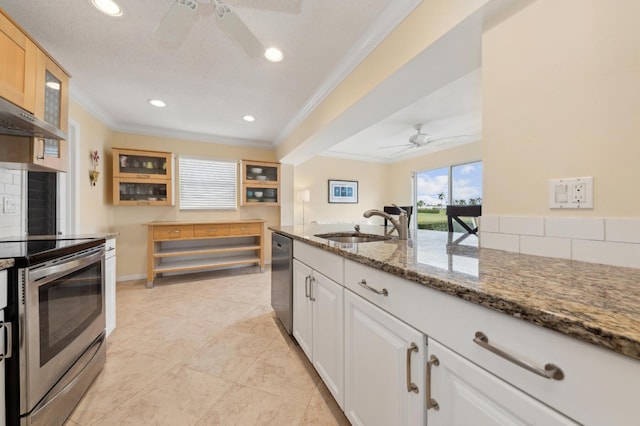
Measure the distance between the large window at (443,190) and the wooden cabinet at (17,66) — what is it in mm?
5628

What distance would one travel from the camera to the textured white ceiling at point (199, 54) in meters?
1.57

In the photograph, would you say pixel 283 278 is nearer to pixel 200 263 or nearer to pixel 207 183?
pixel 200 263

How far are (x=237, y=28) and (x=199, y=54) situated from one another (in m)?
0.78

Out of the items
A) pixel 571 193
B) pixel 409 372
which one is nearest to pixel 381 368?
pixel 409 372

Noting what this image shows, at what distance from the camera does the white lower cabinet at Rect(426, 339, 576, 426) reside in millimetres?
500

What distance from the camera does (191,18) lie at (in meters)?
1.46

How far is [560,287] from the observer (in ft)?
1.97

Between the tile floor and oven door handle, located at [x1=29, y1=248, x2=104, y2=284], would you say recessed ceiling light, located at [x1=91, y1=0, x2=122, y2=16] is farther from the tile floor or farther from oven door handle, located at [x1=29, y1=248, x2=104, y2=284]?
the tile floor

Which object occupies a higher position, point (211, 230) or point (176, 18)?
point (176, 18)

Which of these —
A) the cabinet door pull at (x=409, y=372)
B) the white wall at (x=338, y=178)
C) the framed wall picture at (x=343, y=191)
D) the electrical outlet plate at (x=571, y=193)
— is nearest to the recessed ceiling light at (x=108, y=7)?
the cabinet door pull at (x=409, y=372)

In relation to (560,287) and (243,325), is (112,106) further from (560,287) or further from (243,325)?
(560,287)

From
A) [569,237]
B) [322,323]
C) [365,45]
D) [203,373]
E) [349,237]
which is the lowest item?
[203,373]

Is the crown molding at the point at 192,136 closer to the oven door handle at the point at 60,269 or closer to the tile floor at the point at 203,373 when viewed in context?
the tile floor at the point at 203,373

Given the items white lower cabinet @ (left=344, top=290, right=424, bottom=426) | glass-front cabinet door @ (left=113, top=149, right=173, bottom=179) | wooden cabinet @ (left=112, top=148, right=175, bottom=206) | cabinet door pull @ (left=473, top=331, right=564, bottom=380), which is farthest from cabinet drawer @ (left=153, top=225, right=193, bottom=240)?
cabinet door pull @ (left=473, top=331, right=564, bottom=380)
